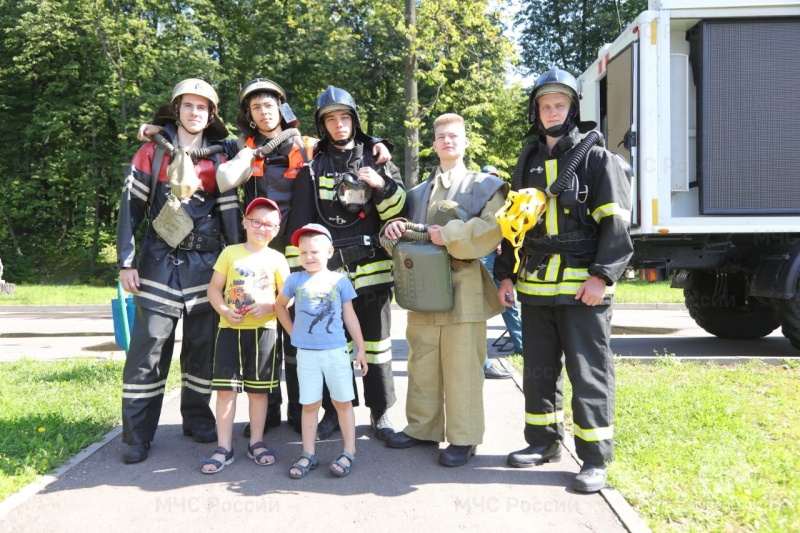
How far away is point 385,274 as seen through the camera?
450cm

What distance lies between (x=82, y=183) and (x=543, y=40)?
1964 centimetres

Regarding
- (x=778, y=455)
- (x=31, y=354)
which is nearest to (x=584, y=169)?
(x=778, y=455)

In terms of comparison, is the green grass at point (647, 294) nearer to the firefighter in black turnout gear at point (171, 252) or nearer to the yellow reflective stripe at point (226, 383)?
the firefighter in black turnout gear at point (171, 252)

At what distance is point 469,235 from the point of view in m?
3.89

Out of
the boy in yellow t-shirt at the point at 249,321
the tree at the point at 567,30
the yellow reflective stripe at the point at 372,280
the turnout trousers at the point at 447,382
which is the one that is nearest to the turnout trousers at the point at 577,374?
the turnout trousers at the point at 447,382

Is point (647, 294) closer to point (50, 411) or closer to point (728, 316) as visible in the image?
point (728, 316)

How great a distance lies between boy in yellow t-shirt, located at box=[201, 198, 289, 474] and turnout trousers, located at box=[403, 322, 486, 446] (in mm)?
924

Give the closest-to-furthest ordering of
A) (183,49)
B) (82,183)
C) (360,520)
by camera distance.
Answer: (360,520) < (183,49) < (82,183)

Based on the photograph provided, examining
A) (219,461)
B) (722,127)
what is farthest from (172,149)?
(722,127)

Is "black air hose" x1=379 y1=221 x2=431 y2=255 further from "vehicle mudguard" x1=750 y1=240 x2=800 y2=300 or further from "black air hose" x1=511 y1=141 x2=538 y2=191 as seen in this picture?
"vehicle mudguard" x1=750 y1=240 x2=800 y2=300

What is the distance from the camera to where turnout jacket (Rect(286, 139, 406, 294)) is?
4391 millimetres

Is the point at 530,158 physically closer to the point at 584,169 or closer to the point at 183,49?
the point at 584,169

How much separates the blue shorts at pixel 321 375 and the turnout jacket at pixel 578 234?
1.17m

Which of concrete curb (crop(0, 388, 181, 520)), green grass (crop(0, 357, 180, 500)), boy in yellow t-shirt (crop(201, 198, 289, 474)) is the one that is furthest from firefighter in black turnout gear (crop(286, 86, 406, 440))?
Answer: green grass (crop(0, 357, 180, 500))
